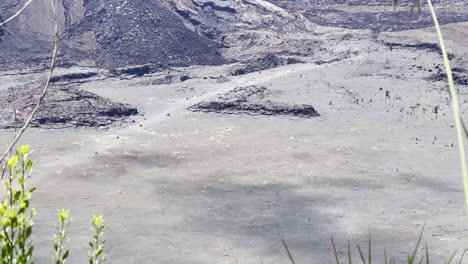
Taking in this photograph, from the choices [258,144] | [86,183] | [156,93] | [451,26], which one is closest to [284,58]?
[156,93]

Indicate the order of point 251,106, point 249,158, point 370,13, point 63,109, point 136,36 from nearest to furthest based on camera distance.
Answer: point 249,158 → point 63,109 → point 251,106 → point 136,36 → point 370,13

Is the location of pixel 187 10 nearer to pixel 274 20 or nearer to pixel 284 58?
pixel 274 20

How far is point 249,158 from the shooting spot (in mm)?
16766

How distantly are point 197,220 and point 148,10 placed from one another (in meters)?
22.2

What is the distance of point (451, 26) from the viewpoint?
32656mm

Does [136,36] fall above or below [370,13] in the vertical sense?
below

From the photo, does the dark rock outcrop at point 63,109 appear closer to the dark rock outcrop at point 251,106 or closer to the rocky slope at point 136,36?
the dark rock outcrop at point 251,106

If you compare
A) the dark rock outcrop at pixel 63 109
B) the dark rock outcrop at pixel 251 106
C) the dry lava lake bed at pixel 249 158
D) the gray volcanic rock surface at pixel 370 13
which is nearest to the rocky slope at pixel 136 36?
the dry lava lake bed at pixel 249 158

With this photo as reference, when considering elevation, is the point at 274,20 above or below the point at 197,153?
above

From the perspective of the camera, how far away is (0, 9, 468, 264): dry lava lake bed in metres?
11.6

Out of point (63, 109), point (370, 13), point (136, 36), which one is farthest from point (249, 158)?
point (370, 13)

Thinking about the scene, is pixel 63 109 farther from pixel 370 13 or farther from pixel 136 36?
pixel 370 13

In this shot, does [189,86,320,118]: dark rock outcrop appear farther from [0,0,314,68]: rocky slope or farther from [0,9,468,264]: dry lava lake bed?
[0,0,314,68]: rocky slope

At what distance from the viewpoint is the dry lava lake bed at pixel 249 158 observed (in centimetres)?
1162
